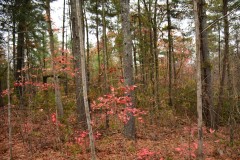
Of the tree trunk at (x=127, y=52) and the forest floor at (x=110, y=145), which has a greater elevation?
the tree trunk at (x=127, y=52)

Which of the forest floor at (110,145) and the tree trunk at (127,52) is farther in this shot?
the tree trunk at (127,52)

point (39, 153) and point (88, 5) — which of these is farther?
point (88, 5)

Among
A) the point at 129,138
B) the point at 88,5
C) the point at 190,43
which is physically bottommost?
the point at 129,138

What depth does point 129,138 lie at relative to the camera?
8180 mm

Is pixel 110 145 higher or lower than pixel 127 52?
lower

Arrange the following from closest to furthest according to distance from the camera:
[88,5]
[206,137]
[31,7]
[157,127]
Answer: [206,137], [157,127], [31,7], [88,5]

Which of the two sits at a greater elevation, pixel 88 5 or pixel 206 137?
pixel 88 5

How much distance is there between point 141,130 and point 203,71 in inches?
163

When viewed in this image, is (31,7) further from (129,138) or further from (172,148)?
(172,148)

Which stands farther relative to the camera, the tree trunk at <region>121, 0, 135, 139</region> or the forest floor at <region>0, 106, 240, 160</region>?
the tree trunk at <region>121, 0, 135, 139</region>

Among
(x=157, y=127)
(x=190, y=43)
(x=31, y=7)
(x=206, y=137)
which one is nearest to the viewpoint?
(x=206, y=137)

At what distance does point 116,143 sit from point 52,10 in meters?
8.06

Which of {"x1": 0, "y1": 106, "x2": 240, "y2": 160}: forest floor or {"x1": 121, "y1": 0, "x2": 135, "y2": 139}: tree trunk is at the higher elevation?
{"x1": 121, "y1": 0, "x2": 135, "y2": 139}: tree trunk

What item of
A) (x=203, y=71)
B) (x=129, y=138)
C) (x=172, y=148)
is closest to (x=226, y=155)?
(x=172, y=148)
